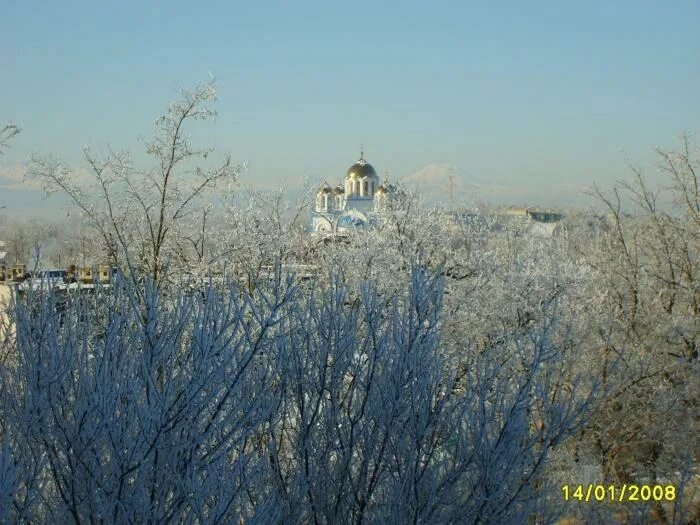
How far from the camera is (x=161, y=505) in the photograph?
4520mm

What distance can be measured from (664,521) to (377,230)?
914 cm

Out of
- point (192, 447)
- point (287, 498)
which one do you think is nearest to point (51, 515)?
point (192, 447)

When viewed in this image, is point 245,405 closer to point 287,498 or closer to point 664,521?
Answer: point 287,498
